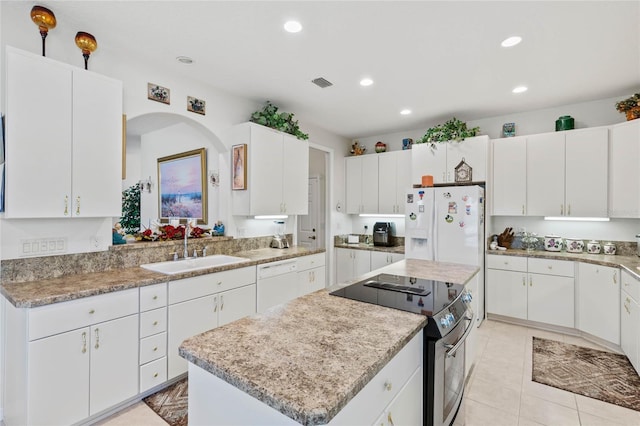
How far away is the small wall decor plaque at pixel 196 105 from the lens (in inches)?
121

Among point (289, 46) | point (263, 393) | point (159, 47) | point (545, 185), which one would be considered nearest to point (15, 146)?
point (159, 47)

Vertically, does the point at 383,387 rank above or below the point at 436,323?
below

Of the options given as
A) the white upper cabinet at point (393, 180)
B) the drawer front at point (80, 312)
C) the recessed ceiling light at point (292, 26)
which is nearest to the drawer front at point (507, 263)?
the white upper cabinet at point (393, 180)

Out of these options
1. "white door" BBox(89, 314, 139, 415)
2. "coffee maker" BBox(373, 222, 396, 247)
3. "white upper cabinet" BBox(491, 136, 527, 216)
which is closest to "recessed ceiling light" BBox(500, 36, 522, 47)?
"white upper cabinet" BBox(491, 136, 527, 216)

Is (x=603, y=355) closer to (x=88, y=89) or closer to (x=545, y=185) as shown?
(x=545, y=185)

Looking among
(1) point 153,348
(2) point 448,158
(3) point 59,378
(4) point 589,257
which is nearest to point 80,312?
(3) point 59,378

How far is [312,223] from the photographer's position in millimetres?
5770

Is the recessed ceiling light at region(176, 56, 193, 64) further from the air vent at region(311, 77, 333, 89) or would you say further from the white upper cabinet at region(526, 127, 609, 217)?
the white upper cabinet at region(526, 127, 609, 217)

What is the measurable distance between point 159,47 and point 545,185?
4.39m

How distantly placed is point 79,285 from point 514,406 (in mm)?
3184

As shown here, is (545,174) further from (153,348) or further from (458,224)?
(153,348)

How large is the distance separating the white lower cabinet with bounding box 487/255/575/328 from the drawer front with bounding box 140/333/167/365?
3.73m

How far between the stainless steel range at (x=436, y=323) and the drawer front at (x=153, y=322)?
1370mm

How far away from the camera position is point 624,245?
354cm
